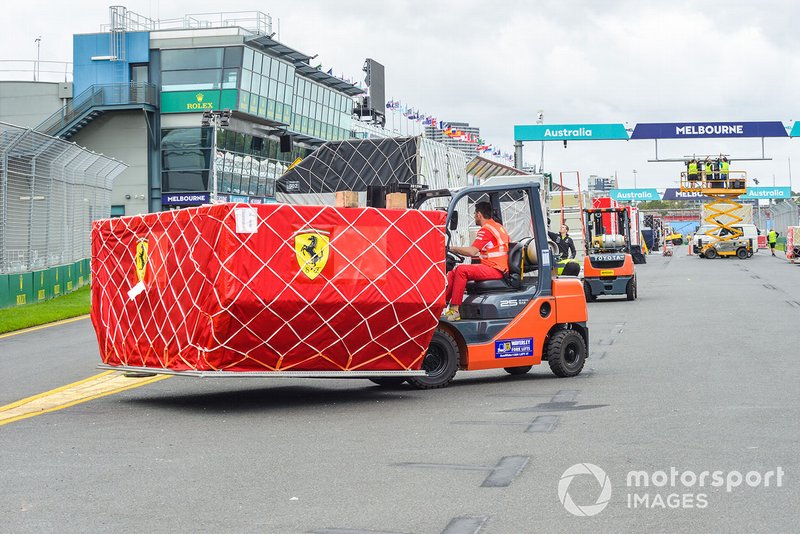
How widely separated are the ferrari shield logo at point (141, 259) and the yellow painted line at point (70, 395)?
1585 millimetres

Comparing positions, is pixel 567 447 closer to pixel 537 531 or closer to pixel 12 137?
pixel 537 531

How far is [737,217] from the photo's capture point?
6738 cm

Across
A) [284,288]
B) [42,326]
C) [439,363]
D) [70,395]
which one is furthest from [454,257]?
[42,326]

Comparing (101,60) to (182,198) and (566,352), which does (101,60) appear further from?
(566,352)

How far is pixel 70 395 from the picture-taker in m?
13.2

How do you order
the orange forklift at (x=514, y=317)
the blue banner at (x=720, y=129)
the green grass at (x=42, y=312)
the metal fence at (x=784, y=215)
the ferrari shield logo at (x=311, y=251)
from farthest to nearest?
the metal fence at (x=784, y=215), the blue banner at (x=720, y=129), the green grass at (x=42, y=312), the orange forklift at (x=514, y=317), the ferrari shield logo at (x=311, y=251)

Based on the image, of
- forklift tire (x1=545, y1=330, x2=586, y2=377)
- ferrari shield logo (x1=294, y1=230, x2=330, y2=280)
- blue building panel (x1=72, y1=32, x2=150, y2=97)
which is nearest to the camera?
ferrari shield logo (x1=294, y1=230, x2=330, y2=280)

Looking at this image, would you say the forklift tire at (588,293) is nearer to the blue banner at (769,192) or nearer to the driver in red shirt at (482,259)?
the driver in red shirt at (482,259)

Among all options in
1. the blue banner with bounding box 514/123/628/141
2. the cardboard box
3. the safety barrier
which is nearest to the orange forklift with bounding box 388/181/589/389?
the cardboard box

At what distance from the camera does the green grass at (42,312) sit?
914 inches

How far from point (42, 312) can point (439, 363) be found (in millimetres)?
15516

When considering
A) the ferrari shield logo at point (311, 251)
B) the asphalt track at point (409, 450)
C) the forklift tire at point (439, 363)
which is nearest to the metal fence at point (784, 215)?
the asphalt track at point (409, 450)

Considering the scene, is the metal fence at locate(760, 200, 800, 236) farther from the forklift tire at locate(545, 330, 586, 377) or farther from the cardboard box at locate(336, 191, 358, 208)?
the cardboard box at locate(336, 191, 358, 208)

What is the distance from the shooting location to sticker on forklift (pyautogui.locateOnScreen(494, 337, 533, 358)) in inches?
523
